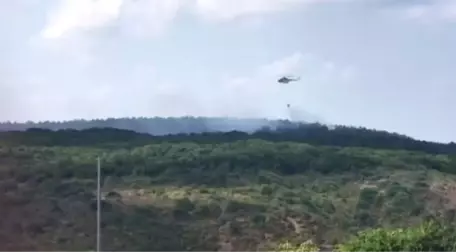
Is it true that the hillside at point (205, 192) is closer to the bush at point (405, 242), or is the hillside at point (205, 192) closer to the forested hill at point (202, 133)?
the forested hill at point (202, 133)

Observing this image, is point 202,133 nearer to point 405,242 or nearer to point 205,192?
point 205,192

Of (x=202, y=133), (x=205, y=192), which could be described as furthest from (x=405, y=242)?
(x=202, y=133)

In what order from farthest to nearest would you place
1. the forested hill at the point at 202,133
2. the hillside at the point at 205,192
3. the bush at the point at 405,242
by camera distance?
the forested hill at the point at 202,133
the hillside at the point at 205,192
the bush at the point at 405,242

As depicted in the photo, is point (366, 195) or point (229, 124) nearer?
point (366, 195)

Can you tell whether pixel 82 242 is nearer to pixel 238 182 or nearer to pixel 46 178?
pixel 46 178

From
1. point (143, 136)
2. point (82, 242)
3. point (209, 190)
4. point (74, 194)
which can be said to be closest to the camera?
point (82, 242)

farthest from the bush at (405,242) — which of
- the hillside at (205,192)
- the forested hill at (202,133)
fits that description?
the forested hill at (202,133)

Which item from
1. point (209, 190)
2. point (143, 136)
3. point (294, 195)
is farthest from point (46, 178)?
point (143, 136)
